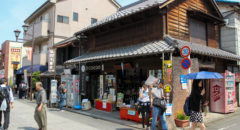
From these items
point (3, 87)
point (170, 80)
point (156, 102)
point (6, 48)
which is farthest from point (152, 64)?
point (6, 48)

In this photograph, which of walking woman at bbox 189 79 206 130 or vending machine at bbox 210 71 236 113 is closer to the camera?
walking woman at bbox 189 79 206 130

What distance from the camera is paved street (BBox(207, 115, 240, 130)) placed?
25.5 ft

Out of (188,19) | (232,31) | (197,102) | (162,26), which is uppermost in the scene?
(188,19)

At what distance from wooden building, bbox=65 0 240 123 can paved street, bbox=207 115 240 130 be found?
5.21 feet

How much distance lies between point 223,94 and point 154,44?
16.2 ft

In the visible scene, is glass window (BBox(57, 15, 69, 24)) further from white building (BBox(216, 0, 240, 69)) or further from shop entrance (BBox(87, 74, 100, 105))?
white building (BBox(216, 0, 240, 69))

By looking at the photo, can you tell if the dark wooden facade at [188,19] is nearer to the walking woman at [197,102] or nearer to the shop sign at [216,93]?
the shop sign at [216,93]

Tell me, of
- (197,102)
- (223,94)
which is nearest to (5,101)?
(197,102)

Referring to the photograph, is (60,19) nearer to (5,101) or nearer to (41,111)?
(5,101)

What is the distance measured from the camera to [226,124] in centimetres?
841

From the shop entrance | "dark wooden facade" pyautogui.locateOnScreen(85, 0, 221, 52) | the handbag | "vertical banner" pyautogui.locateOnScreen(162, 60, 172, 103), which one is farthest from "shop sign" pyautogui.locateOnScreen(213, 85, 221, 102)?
the shop entrance

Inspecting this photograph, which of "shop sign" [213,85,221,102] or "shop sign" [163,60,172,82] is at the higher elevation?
"shop sign" [163,60,172,82]

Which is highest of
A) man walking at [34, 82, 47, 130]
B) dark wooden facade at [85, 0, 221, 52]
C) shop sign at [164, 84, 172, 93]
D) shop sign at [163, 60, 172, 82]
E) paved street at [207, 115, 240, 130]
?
dark wooden facade at [85, 0, 221, 52]

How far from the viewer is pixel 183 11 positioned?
11109 millimetres
